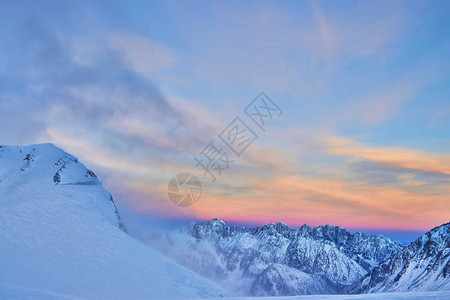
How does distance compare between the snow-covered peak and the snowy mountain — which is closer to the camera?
the snowy mountain

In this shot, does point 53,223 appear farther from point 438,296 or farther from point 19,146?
point 438,296

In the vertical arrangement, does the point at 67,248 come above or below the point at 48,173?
below

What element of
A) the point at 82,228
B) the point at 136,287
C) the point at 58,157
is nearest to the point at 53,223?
the point at 82,228

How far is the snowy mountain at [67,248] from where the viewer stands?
24016mm

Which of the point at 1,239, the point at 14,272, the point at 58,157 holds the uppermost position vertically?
the point at 58,157

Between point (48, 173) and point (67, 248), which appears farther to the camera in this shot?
point (48, 173)

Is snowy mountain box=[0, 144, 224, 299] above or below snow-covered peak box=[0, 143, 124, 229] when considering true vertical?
below

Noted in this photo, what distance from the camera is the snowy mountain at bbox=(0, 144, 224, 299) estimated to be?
2402 centimetres

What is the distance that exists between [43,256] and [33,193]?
13960mm

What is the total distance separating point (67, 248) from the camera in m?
29.3

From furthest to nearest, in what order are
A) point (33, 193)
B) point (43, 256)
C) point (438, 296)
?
1. point (33, 193)
2. point (43, 256)
3. point (438, 296)

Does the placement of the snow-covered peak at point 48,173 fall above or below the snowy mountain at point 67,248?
above

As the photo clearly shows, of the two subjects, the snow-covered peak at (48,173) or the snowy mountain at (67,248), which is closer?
the snowy mountain at (67,248)

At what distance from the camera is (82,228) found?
3369 centimetres
